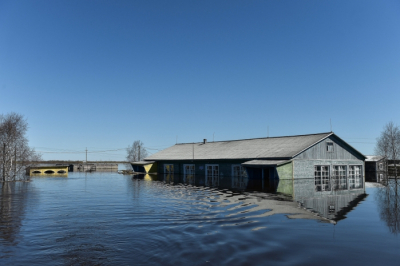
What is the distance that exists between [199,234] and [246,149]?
1369 inches

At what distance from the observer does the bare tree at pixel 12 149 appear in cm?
3694

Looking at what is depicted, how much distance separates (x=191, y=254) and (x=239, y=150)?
3751 cm

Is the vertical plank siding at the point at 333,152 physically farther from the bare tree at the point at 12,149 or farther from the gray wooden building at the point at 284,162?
the bare tree at the point at 12,149

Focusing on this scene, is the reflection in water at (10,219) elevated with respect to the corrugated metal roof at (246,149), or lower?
lower

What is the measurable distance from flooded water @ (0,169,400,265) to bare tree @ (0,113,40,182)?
24.6m

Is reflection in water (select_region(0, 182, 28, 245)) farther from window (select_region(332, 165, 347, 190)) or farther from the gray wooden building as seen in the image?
window (select_region(332, 165, 347, 190))

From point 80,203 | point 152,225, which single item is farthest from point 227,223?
point 80,203

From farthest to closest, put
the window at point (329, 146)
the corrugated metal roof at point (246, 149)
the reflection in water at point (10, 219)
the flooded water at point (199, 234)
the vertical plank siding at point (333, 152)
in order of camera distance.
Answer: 1. the window at point (329, 146)
2. the corrugated metal roof at point (246, 149)
3. the vertical plank siding at point (333, 152)
4. the reflection in water at point (10, 219)
5. the flooded water at point (199, 234)

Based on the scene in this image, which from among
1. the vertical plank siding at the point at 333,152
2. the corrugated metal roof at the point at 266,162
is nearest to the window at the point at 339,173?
the vertical plank siding at the point at 333,152

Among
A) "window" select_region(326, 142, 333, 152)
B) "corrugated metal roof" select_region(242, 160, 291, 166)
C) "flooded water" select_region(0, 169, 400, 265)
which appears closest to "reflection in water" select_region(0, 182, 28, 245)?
"flooded water" select_region(0, 169, 400, 265)

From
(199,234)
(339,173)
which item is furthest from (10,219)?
(339,173)

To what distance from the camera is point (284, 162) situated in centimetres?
3378

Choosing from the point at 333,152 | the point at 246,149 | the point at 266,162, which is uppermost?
the point at 246,149

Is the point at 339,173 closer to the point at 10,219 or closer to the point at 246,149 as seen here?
the point at 246,149
